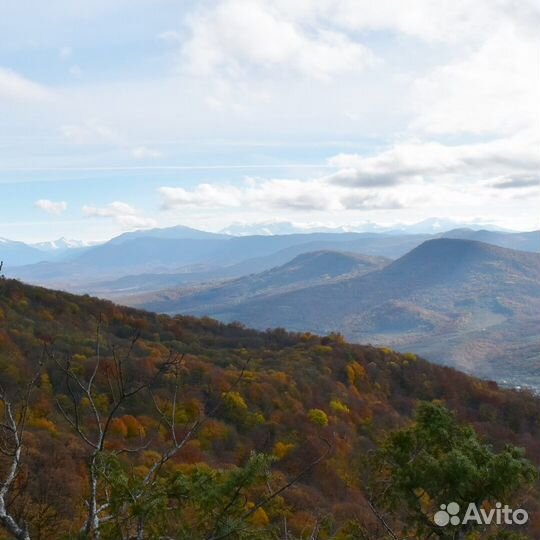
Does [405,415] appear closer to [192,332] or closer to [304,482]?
[304,482]

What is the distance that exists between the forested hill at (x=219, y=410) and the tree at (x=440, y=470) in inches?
36.9

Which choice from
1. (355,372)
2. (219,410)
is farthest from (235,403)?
(355,372)

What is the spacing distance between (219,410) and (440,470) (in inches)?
1303

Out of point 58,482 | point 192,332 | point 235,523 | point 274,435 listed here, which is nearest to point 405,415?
point 274,435

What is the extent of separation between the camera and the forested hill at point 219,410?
12.5 m

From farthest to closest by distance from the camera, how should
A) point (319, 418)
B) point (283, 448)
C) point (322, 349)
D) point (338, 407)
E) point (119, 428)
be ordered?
point (322, 349) → point (338, 407) → point (319, 418) → point (283, 448) → point (119, 428)

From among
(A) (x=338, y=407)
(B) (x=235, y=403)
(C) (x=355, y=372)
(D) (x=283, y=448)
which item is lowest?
(A) (x=338, y=407)

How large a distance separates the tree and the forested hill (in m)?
0.94

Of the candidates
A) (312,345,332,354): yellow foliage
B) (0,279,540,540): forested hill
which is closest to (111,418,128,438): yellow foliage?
(0,279,540,540): forested hill

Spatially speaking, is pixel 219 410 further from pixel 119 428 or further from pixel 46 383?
pixel 46 383

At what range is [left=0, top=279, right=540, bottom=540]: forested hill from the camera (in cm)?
1250

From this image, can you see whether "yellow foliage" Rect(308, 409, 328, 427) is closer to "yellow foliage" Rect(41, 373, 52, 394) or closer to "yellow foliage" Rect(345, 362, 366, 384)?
"yellow foliage" Rect(345, 362, 366, 384)

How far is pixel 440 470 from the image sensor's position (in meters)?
7.89

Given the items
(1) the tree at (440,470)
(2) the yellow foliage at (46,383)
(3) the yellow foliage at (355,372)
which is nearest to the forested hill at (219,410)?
(2) the yellow foliage at (46,383)
